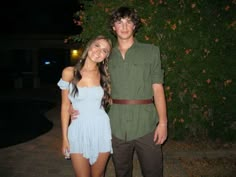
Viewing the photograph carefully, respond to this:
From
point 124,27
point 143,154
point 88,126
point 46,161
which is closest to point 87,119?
point 88,126

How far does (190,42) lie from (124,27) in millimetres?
2683

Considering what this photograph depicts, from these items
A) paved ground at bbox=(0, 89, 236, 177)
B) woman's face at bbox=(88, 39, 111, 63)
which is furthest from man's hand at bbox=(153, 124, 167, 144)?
paved ground at bbox=(0, 89, 236, 177)

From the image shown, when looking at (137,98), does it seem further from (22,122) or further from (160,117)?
(22,122)

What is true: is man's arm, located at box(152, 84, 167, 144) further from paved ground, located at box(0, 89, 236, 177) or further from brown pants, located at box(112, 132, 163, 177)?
paved ground, located at box(0, 89, 236, 177)

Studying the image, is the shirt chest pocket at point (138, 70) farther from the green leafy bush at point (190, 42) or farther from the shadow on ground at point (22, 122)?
the shadow on ground at point (22, 122)

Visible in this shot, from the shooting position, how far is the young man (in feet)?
9.47

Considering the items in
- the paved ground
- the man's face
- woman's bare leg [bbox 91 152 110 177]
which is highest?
the man's face

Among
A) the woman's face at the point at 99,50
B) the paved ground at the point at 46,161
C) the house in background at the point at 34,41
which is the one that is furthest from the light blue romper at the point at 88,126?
the house in background at the point at 34,41

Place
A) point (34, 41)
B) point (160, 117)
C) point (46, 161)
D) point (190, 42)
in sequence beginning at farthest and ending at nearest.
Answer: point (34, 41), point (190, 42), point (46, 161), point (160, 117)

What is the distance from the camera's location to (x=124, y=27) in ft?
9.52

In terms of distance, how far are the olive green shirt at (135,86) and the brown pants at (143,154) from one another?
7cm

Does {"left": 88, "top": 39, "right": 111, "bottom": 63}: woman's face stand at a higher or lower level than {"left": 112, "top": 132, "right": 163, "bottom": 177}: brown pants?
higher

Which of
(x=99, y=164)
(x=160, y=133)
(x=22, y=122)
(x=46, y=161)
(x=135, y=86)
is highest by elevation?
(x=135, y=86)

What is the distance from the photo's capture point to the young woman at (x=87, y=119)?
9.17 feet
